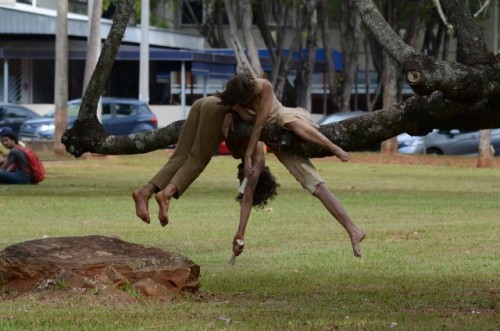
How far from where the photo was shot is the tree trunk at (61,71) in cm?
3750

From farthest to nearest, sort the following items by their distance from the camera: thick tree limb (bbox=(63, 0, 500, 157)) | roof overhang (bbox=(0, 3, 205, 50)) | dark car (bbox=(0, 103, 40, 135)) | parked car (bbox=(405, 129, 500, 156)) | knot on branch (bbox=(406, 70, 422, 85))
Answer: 1. roof overhang (bbox=(0, 3, 205, 50))
2. dark car (bbox=(0, 103, 40, 135))
3. parked car (bbox=(405, 129, 500, 156))
4. thick tree limb (bbox=(63, 0, 500, 157))
5. knot on branch (bbox=(406, 70, 422, 85))

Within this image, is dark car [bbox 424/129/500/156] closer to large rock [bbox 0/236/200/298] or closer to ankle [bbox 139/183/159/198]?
ankle [bbox 139/183/159/198]

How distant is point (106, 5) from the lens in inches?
2117

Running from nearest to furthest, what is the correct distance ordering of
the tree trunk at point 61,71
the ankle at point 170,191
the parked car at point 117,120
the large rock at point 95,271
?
the large rock at point 95,271 → the ankle at point 170,191 → the tree trunk at point 61,71 → the parked car at point 117,120

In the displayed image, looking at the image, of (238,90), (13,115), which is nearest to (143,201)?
(238,90)

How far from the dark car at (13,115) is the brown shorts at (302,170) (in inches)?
1317

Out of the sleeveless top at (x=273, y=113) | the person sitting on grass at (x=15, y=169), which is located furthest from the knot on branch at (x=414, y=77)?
the person sitting on grass at (x=15, y=169)

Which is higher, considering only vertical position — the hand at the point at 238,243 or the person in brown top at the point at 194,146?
the person in brown top at the point at 194,146

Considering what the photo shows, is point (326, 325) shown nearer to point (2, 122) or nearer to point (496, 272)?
point (496, 272)

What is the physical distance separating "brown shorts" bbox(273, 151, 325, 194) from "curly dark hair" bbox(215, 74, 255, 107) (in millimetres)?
695

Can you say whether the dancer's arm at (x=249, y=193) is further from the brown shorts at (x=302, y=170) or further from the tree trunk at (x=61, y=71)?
the tree trunk at (x=61, y=71)

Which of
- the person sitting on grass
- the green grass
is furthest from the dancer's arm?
the person sitting on grass

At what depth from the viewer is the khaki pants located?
11164 mm

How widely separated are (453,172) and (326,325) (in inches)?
965
